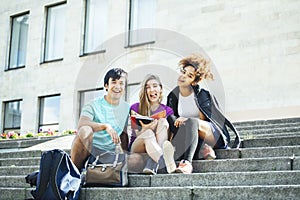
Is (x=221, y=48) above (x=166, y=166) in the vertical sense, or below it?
above

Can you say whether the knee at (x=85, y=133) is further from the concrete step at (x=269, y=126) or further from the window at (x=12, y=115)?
the window at (x=12, y=115)

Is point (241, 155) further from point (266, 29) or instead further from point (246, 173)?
point (266, 29)

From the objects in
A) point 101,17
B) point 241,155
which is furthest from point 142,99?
point 101,17

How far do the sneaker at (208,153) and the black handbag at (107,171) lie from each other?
0.96 metres

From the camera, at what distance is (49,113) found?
1938 centimetres

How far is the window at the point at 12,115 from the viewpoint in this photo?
66.8 feet

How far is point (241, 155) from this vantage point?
6746 mm

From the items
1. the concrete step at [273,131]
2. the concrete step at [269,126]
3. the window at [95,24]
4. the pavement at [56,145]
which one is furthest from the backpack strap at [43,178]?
the window at [95,24]

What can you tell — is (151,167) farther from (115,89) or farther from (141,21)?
(141,21)

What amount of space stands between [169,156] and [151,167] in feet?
1.08

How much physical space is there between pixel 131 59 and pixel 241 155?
10.6m

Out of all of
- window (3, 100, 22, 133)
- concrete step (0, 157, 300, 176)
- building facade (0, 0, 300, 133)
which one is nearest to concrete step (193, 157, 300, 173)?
concrete step (0, 157, 300, 176)

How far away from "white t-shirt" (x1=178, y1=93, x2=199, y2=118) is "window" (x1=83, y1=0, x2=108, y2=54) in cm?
1138

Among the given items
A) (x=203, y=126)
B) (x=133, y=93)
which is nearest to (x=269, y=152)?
(x=203, y=126)
